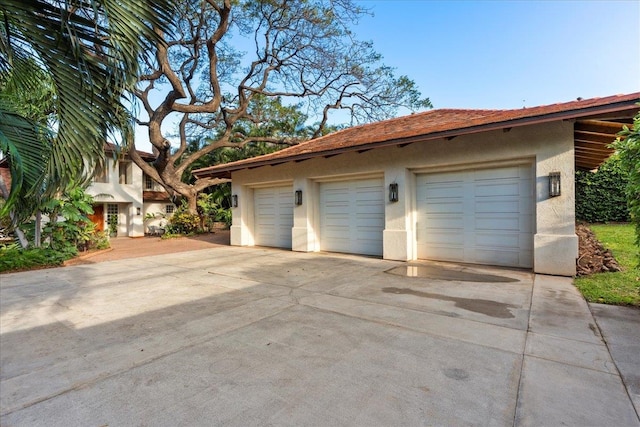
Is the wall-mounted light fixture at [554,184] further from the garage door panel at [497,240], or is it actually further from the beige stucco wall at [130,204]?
the beige stucco wall at [130,204]

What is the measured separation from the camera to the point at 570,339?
3311 millimetres

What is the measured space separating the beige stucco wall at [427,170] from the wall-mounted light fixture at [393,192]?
0.35 feet

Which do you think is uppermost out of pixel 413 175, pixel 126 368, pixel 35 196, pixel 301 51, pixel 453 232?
pixel 301 51

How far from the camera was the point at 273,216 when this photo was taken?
12125 mm

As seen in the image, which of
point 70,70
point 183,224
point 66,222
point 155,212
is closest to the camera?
point 70,70

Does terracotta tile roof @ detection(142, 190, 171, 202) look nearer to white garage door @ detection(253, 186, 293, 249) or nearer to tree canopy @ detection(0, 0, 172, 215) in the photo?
white garage door @ detection(253, 186, 293, 249)

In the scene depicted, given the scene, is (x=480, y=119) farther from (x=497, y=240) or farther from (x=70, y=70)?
(x=70, y=70)

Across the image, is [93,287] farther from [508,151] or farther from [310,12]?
[310,12]

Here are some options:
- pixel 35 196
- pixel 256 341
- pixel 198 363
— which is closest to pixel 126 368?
pixel 198 363

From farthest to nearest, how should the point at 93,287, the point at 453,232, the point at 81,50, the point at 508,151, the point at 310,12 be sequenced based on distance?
the point at 310,12, the point at 453,232, the point at 508,151, the point at 93,287, the point at 81,50

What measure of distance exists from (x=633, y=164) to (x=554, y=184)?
240 cm

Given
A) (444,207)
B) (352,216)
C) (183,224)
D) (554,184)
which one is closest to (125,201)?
(183,224)

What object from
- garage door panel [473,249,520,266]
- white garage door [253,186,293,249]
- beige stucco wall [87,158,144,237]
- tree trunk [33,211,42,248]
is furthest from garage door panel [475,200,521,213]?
beige stucco wall [87,158,144,237]

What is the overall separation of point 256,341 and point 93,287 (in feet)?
14.9
